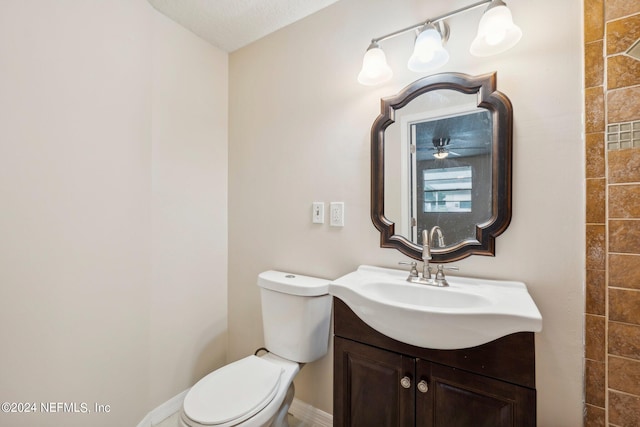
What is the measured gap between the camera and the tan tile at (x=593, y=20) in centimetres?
96

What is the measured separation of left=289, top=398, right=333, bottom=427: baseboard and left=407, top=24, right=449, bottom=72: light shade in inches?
71.0

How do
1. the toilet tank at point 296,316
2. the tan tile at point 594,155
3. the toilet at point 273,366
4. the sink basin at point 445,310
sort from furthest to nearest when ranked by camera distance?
1. the toilet tank at point 296,316
2. the toilet at point 273,366
3. the tan tile at point 594,155
4. the sink basin at point 445,310

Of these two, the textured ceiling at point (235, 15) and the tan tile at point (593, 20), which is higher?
the textured ceiling at point (235, 15)

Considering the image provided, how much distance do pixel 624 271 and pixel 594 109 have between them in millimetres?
544

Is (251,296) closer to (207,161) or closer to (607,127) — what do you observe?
(207,161)

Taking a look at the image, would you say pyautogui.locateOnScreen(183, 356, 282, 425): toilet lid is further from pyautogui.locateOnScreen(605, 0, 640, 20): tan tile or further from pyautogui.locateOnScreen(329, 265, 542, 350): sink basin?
pyautogui.locateOnScreen(605, 0, 640, 20): tan tile

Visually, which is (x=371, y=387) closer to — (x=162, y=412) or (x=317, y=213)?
(x=317, y=213)

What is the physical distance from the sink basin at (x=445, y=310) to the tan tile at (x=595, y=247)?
0.23 meters

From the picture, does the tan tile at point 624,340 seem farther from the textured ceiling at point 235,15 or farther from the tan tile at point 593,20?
the textured ceiling at point 235,15

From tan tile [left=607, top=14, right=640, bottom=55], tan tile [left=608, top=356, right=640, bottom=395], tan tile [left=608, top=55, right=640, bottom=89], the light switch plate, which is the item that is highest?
tan tile [left=607, top=14, right=640, bottom=55]

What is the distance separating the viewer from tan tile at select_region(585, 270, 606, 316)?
95cm

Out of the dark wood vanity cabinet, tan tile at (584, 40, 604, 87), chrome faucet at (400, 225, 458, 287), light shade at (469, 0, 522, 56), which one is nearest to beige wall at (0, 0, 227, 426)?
the dark wood vanity cabinet

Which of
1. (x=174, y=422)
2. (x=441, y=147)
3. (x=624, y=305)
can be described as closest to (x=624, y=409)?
(x=624, y=305)

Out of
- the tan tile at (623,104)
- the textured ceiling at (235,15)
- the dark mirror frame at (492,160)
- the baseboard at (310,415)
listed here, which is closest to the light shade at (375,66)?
the dark mirror frame at (492,160)
